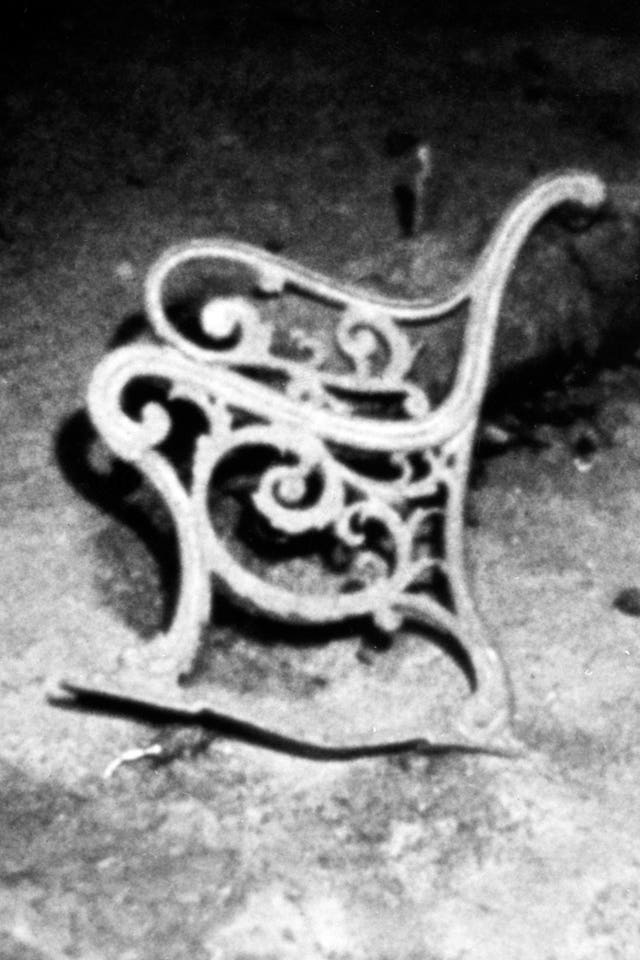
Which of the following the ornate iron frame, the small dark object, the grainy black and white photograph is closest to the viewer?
the grainy black and white photograph

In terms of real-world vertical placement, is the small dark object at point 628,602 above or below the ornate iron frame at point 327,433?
below

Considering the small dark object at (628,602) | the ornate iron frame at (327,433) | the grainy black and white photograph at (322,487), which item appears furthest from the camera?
the small dark object at (628,602)

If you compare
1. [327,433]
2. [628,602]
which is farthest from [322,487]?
[628,602]

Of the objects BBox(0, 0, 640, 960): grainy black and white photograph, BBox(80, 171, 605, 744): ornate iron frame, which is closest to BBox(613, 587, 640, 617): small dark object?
BBox(0, 0, 640, 960): grainy black and white photograph

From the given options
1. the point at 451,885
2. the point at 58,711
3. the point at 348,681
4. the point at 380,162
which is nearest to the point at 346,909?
the point at 451,885

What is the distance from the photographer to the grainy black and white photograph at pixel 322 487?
3.85 feet

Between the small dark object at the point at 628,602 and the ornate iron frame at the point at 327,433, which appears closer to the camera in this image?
the ornate iron frame at the point at 327,433

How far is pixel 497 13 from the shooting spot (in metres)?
2.04

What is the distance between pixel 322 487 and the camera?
1.41 metres

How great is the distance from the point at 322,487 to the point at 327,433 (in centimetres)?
15

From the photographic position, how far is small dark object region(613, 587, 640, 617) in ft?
4.79

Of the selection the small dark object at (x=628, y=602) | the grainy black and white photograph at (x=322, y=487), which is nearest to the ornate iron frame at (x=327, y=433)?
the grainy black and white photograph at (x=322, y=487)

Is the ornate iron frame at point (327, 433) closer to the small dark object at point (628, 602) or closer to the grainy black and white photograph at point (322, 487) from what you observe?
the grainy black and white photograph at point (322, 487)

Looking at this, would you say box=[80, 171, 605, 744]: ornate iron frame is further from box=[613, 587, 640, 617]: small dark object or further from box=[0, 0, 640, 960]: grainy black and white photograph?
box=[613, 587, 640, 617]: small dark object
